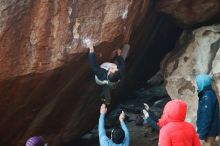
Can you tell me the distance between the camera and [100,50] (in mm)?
8586

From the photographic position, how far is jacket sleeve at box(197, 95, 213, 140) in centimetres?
721

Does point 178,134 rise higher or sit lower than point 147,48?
lower

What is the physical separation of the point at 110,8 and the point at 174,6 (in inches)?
79.6

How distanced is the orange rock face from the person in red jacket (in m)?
4.50

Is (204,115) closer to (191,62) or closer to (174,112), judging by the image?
(174,112)

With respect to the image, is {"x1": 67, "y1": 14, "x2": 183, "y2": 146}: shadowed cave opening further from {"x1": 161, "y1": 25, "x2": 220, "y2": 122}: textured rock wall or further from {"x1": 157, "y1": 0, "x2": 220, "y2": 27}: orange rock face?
{"x1": 161, "y1": 25, "x2": 220, "y2": 122}: textured rock wall

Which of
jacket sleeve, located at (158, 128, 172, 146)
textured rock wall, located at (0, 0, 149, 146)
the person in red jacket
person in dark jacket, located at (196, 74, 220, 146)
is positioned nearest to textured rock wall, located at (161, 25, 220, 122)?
textured rock wall, located at (0, 0, 149, 146)

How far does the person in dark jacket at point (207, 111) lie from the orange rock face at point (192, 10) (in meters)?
2.91

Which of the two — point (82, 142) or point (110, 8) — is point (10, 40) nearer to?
point (110, 8)

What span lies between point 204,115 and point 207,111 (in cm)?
8

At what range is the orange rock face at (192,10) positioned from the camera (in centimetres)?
981

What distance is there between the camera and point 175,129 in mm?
5566

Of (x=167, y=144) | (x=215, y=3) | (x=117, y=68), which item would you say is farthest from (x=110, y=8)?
(x=167, y=144)

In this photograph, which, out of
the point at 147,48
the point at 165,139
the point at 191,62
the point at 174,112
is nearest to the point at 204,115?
the point at 174,112
